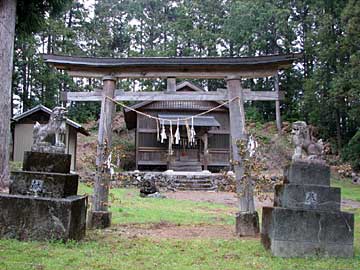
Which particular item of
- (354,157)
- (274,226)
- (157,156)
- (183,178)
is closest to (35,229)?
(274,226)

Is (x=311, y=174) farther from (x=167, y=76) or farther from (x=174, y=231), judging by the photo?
(x=167, y=76)

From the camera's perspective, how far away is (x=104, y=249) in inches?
247

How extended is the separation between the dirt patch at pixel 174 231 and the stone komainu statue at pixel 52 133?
7.35 ft

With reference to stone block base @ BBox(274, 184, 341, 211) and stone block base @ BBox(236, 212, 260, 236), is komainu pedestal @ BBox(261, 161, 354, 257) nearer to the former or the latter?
stone block base @ BBox(274, 184, 341, 211)

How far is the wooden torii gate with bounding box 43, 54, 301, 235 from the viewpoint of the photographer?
876cm

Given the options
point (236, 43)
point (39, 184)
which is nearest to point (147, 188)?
point (39, 184)

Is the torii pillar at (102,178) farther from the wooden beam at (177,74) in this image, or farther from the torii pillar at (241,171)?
the torii pillar at (241,171)

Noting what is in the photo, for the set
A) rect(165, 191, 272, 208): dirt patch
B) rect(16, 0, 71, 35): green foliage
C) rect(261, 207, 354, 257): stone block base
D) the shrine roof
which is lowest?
rect(165, 191, 272, 208): dirt patch

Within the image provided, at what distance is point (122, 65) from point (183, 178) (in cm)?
1284

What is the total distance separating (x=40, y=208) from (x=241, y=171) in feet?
14.8

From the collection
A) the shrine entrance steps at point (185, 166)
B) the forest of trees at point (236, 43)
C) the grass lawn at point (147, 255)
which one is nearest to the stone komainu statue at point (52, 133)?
the grass lawn at point (147, 255)

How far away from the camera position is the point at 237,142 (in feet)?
28.1

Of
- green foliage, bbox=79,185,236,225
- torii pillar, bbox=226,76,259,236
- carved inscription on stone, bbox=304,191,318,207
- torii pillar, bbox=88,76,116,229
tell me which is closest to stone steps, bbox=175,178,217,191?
green foliage, bbox=79,185,236,225

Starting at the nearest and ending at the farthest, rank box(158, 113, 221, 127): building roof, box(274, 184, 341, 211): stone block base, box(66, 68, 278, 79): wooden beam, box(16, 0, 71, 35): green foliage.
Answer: box(274, 184, 341, 211): stone block base, box(66, 68, 278, 79): wooden beam, box(16, 0, 71, 35): green foliage, box(158, 113, 221, 127): building roof
